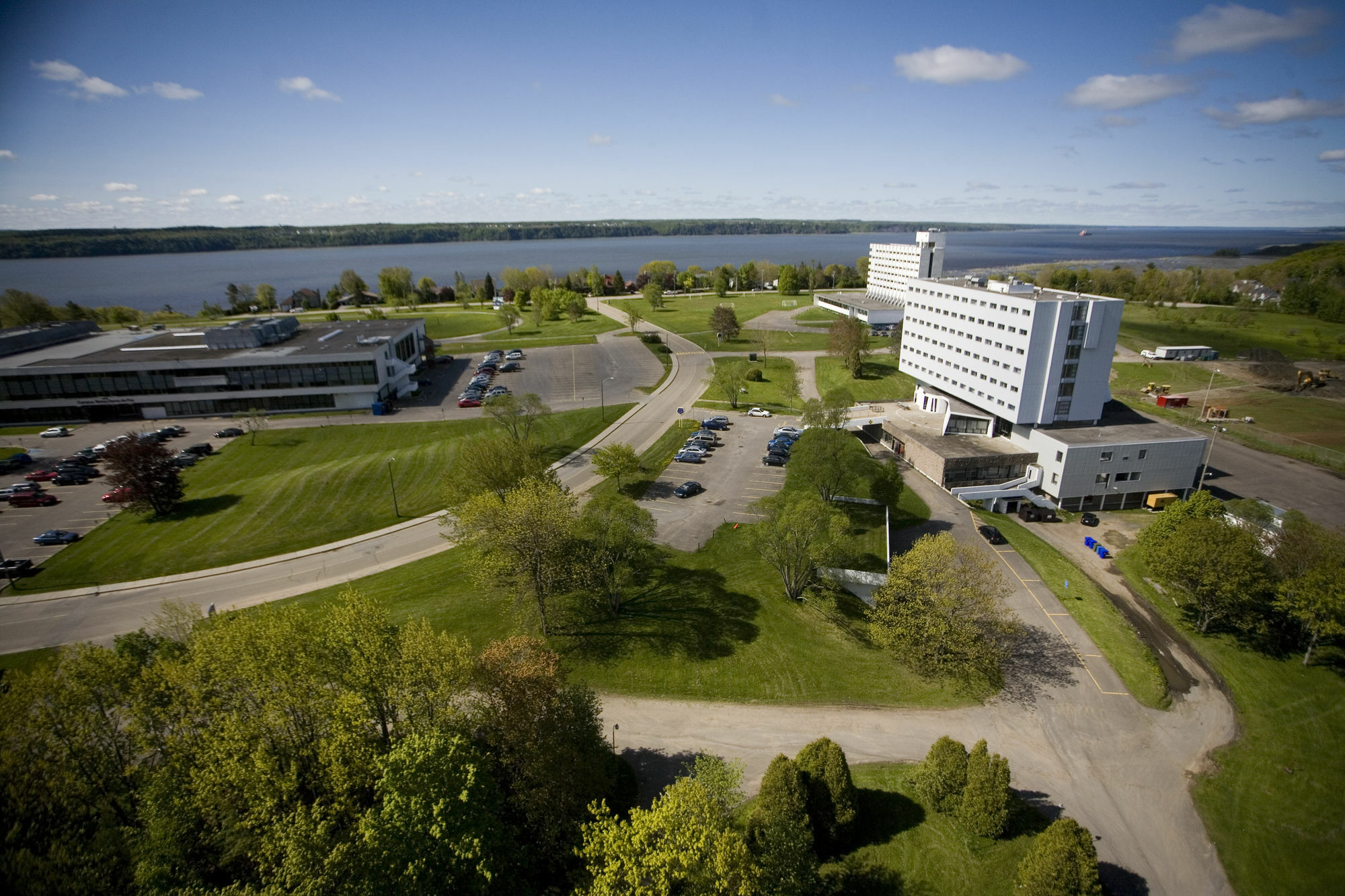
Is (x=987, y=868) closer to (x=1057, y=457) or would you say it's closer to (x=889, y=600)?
(x=889, y=600)

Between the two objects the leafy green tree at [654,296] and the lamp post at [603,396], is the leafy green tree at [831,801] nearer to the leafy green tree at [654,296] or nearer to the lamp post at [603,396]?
the lamp post at [603,396]

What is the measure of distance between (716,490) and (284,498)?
1557 inches

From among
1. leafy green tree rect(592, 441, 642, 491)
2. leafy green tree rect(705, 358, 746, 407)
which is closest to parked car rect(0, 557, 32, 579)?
leafy green tree rect(592, 441, 642, 491)

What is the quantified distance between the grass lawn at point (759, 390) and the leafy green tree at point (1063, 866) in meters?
62.4

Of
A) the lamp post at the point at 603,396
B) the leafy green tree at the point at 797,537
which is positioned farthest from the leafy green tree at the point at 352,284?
the leafy green tree at the point at 797,537

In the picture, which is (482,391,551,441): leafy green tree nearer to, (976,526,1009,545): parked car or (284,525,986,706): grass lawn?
(284,525,986,706): grass lawn

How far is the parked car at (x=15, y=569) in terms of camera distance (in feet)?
141

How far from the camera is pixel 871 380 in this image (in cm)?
9288

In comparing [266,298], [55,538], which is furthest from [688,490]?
[266,298]

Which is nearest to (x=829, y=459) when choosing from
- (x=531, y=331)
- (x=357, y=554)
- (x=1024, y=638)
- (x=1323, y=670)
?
(x=1024, y=638)

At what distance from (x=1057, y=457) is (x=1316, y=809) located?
3242cm

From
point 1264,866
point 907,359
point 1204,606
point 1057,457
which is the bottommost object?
point 1264,866

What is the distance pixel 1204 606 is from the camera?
39406 mm

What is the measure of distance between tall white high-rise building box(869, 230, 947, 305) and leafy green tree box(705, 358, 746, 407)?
58151mm
